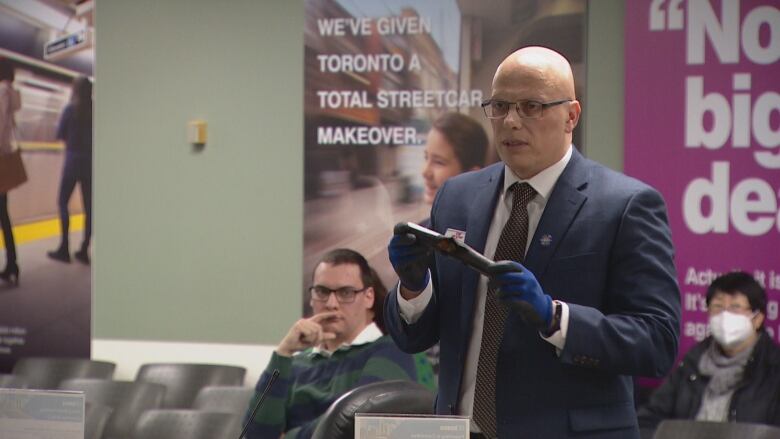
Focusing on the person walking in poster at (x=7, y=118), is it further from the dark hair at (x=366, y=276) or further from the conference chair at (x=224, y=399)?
the dark hair at (x=366, y=276)

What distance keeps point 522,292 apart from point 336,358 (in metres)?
2.06

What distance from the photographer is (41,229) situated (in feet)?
21.7

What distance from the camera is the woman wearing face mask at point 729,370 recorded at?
495 cm

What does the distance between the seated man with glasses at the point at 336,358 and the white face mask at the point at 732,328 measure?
1.73 m

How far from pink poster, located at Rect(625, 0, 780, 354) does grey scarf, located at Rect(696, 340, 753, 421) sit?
0.30m

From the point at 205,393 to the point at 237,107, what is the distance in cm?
187

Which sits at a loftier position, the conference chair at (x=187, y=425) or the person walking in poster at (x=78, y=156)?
the person walking in poster at (x=78, y=156)

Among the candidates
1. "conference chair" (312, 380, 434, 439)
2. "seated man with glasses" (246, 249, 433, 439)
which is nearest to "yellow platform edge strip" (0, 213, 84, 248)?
"seated man with glasses" (246, 249, 433, 439)

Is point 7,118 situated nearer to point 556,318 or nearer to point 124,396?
point 124,396

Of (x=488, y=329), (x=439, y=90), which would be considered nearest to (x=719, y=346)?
(x=439, y=90)

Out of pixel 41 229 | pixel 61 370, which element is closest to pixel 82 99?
pixel 41 229

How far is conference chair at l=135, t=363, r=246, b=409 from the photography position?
5918 millimetres

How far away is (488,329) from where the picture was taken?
2.04 m

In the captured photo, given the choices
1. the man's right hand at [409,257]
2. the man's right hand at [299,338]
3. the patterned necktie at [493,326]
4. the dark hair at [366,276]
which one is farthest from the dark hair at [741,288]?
the man's right hand at [409,257]
